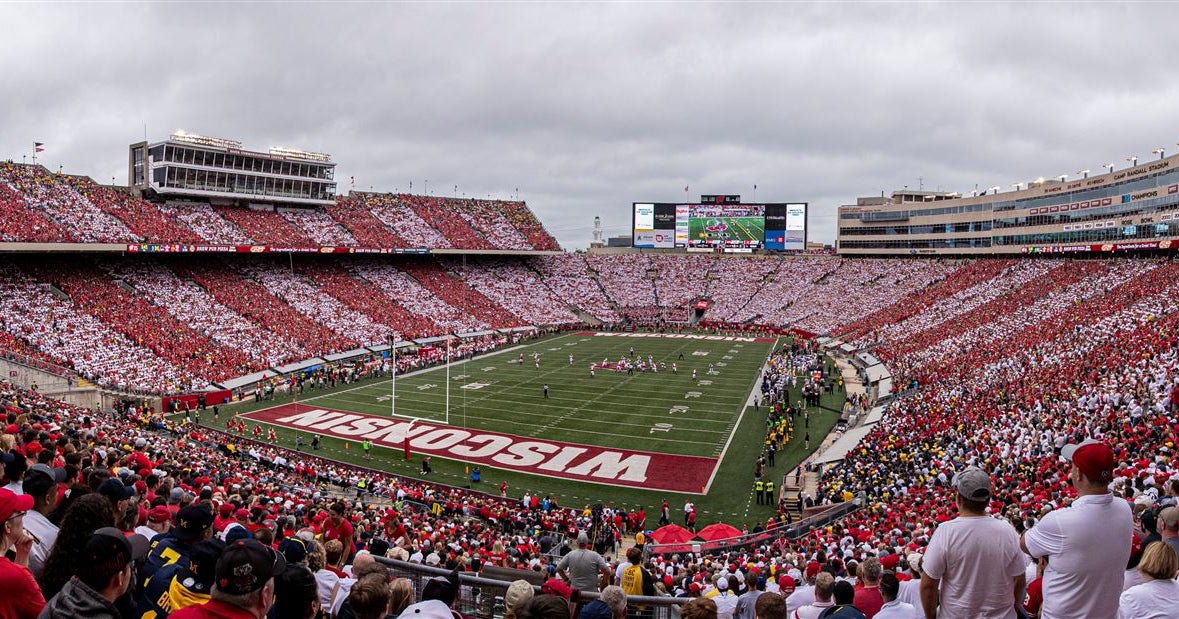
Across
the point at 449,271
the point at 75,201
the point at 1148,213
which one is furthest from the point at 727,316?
the point at 75,201

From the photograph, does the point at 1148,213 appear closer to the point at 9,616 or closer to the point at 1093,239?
the point at 1093,239

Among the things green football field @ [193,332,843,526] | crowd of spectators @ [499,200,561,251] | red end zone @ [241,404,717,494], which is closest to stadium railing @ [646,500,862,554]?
green football field @ [193,332,843,526]

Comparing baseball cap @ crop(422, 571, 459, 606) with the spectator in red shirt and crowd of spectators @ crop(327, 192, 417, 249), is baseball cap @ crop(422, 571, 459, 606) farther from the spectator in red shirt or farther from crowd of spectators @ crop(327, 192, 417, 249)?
crowd of spectators @ crop(327, 192, 417, 249)

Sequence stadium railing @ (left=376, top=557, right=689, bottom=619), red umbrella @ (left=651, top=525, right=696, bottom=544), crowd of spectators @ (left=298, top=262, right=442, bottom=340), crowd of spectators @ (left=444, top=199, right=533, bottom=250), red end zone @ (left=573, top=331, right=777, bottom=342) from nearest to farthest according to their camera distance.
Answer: stadium railing @ (left=376, top=557, right=689, bottom=619) → red umbrella @ (left=651, top=525, right=696, bottom=544) → crowd of spectators @ (left=298, top=262, right=442, bottom=340) → red end zone @ (left=573, top=331, right=777, bottom=342) → crowd of spectators @ (left=444, top=199, right=533, bottom=250)

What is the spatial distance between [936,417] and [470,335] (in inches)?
1326

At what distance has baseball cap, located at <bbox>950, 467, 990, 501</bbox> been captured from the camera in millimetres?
3568

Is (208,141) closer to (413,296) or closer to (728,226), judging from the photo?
(413,296)

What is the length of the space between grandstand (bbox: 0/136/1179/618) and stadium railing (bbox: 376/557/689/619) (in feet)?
0.30

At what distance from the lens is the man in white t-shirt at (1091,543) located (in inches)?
141

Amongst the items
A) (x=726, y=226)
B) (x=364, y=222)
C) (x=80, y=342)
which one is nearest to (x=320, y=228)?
(x=364, y=222)

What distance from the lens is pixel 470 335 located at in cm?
4997

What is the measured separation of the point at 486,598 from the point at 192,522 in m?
2.41

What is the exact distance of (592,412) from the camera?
2966 cm

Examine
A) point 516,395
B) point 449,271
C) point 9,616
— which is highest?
point 449,271
